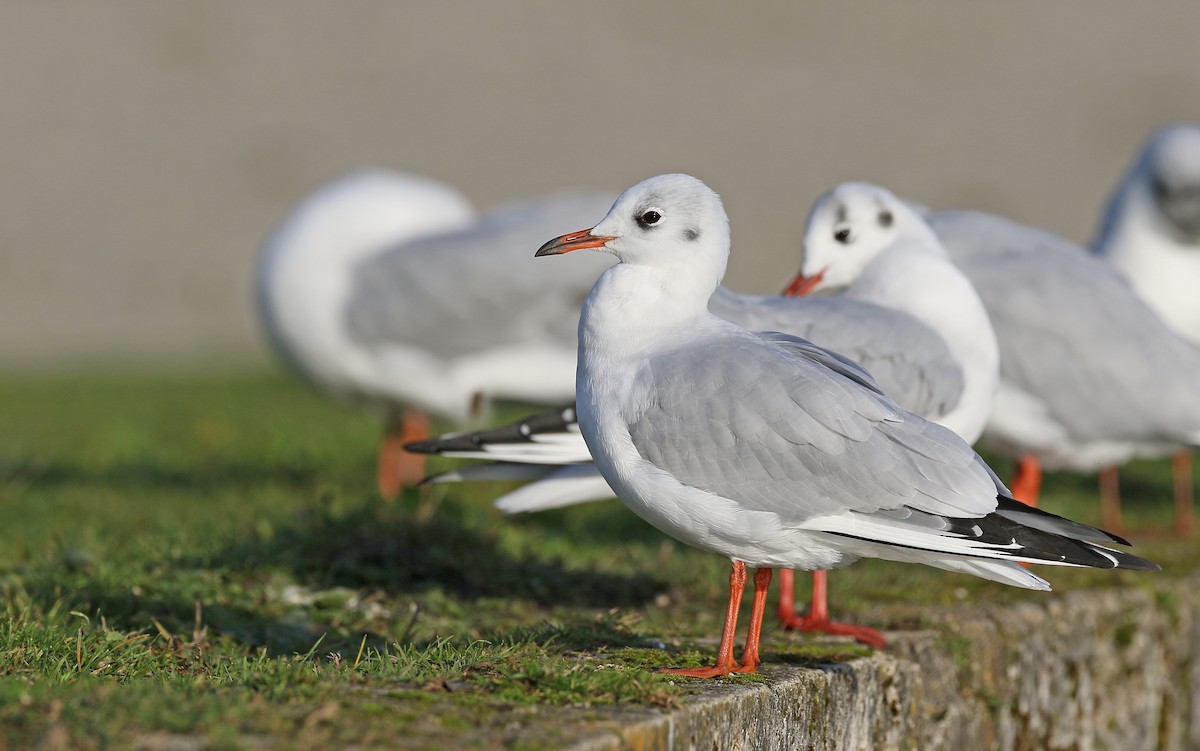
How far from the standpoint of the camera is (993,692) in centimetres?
436

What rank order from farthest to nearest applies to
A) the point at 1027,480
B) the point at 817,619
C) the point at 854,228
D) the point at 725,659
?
1. the point at 1027,480
2. the point at 854,228
3. the point at 817,619
4. the point at 725,659

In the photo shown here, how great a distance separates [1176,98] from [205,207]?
49.0ft

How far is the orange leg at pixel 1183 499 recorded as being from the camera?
6508 mm

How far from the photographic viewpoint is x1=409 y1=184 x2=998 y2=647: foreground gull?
14.3 feet

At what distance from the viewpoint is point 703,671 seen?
331cm

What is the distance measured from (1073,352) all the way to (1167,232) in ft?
5.18

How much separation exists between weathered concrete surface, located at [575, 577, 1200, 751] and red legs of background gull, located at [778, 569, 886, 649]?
0.08 meters

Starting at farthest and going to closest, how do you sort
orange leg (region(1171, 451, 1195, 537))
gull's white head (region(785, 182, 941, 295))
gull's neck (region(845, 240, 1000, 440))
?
orange leg (region(1171, 451, 1195, 537)), gull's white head (region(785, 182, 941, 295)), gull's neck (region(845, 240, 1000, 440))

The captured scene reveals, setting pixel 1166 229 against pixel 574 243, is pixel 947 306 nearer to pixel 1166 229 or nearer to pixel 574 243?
pixel 574 243

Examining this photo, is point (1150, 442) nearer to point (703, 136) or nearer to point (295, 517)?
point (295, 517)

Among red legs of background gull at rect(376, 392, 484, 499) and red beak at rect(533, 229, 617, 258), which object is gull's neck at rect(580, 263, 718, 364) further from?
red legs of background gull at rect(376, 392, 484, 499)

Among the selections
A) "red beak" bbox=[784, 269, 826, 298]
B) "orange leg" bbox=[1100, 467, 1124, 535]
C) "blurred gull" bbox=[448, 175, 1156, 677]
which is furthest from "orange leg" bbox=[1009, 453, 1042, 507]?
"blurred gull" bbox=[448, 175, 1156, 677]

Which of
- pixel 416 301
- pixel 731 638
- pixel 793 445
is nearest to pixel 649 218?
pixel 793 445

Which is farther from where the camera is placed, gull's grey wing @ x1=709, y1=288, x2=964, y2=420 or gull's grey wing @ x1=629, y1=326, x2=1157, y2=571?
gull's grey wing @ x1=709, y1=288, x2=964, y2=420
